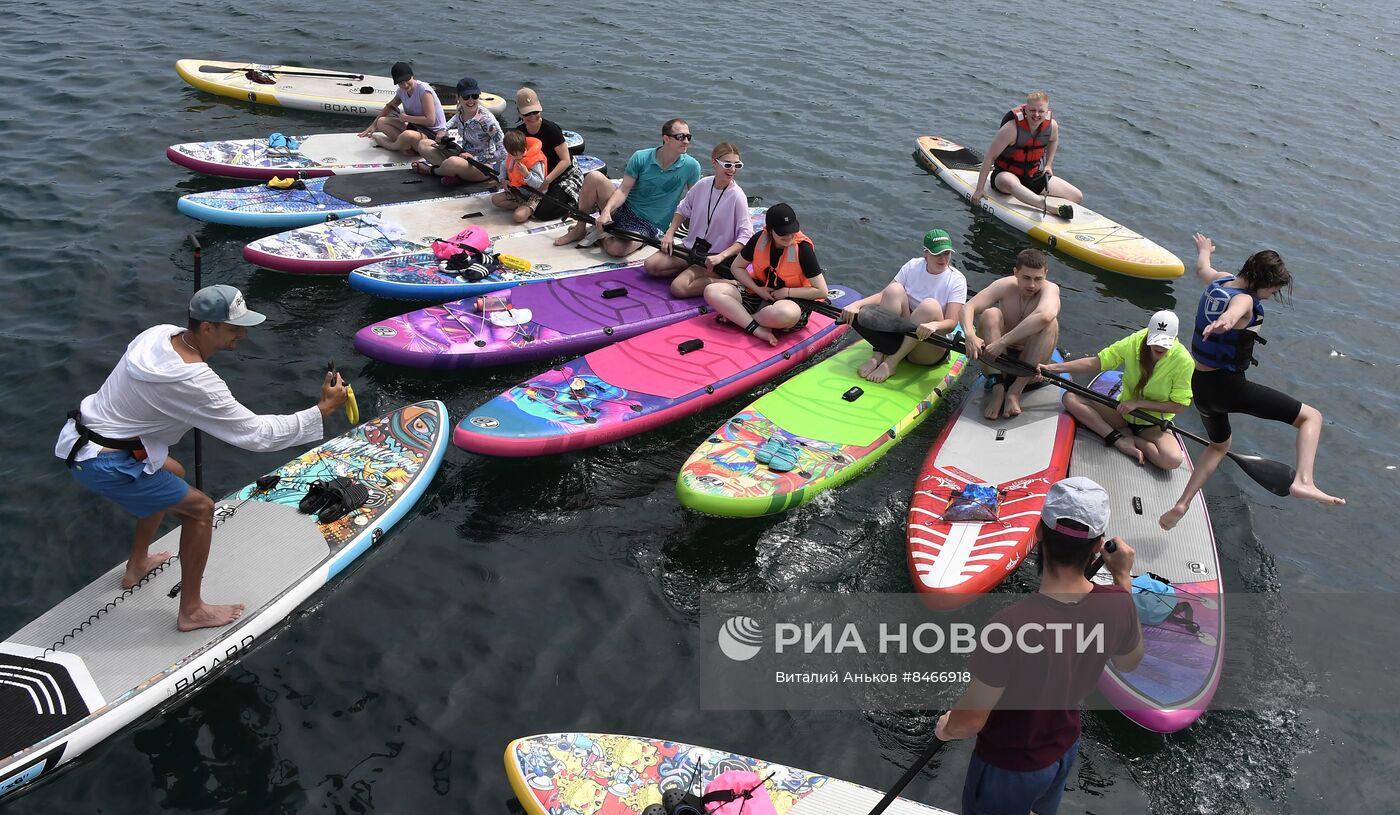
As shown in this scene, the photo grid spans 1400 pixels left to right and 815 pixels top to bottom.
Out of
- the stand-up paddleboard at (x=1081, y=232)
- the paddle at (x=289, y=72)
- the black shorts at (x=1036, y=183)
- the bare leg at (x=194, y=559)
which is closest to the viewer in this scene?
the bare leg at (x=194, y=559)

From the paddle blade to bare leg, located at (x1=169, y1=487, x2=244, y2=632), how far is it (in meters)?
7.43

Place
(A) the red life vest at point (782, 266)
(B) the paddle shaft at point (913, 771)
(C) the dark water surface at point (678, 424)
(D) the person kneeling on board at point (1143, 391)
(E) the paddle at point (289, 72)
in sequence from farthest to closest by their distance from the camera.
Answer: (E) the paddle at point (289, 72), (A) the red life vest at point (782, 266), (D) the person kneeling on board at point (1143, 391), (C) the dark water surface at point (678, 424), (B) the paddle shaft at point (913, 771)

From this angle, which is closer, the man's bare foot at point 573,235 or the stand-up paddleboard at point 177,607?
the stand-up paddleboard at point 177,607

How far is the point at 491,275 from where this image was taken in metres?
10.1

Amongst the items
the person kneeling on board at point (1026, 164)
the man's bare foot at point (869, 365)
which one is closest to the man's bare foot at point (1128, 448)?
the man's bare foot at point (869, 365)

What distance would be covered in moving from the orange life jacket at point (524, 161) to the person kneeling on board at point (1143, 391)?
20.5 feet

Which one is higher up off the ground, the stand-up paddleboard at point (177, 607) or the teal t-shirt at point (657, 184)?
the teal t-shirt at point (657, 184)

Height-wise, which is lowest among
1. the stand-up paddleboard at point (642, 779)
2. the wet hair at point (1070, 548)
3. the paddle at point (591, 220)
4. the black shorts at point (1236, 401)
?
the stand-up paddleboard at point (642, 779)

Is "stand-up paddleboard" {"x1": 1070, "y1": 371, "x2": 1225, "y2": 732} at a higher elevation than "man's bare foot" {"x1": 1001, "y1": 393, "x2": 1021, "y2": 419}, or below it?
below

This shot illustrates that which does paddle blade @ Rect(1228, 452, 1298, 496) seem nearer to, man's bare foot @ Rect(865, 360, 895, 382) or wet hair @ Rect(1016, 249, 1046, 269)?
wet hair @ Rect(1016, 249, 1046, 269)

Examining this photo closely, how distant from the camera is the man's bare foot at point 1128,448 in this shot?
8.09 m

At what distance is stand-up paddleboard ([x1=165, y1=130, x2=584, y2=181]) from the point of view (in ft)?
39.6

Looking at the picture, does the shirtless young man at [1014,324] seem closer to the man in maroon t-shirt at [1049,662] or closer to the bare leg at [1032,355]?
the bare leg at [1032,355]

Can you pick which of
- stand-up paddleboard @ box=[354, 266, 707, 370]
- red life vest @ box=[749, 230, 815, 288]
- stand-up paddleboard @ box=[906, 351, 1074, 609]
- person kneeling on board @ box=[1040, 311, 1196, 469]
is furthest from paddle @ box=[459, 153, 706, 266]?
person kneeling on board @ box=[1040, 311, 1196, 469]
